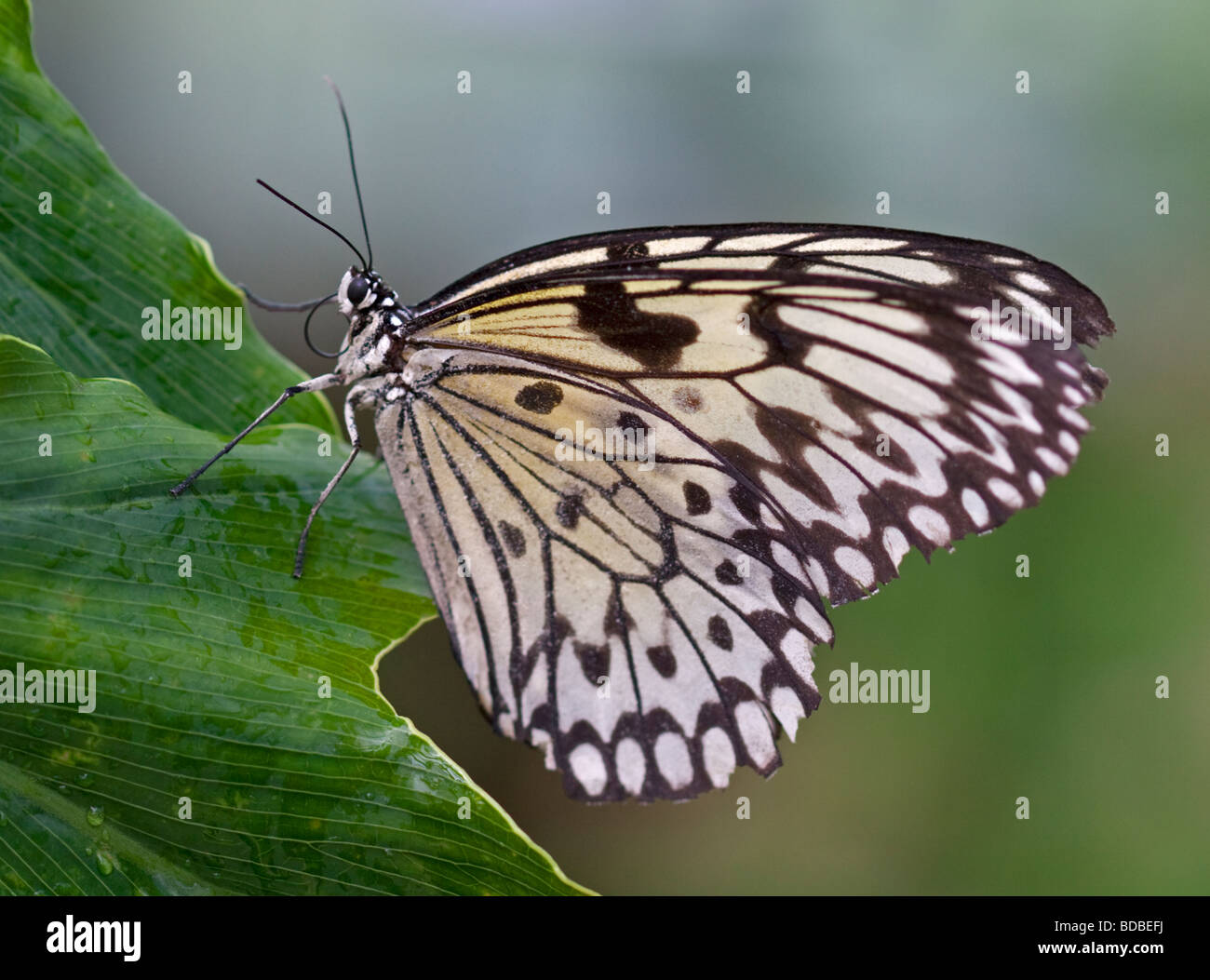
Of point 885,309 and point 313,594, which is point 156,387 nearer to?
point 313,594

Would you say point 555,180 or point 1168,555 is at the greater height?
point 555,180

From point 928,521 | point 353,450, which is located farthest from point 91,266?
point 928,521

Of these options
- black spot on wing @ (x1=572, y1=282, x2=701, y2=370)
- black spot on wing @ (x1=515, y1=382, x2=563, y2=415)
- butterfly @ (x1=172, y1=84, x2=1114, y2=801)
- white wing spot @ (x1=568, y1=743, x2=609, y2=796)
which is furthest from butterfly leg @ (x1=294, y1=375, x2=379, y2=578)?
white wing spot @ (x1=568, y1=743, x2=609, y2=796)

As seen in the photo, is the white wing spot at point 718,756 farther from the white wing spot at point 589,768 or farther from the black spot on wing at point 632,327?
the black spot on wing at point 632,327

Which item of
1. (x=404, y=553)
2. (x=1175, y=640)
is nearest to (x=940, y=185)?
(x=1175, y=640)

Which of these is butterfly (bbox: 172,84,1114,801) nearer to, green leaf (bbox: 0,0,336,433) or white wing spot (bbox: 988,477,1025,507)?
white wing spot (bbox: 988,477,1025,507)
